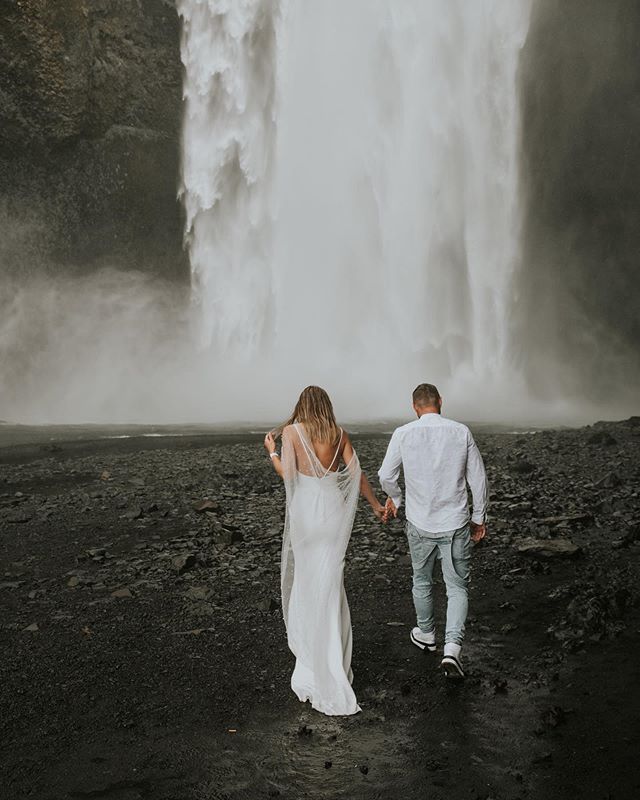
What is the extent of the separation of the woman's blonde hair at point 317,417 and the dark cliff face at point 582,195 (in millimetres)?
30983

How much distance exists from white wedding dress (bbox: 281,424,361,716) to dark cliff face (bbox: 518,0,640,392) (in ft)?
102

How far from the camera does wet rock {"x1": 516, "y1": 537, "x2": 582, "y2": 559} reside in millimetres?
7430

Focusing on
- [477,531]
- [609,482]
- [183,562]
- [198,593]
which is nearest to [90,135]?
[609,482]

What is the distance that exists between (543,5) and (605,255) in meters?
12.3

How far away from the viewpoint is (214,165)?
113 feet

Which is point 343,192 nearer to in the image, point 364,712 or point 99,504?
point 99,504

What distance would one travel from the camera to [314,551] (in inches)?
175

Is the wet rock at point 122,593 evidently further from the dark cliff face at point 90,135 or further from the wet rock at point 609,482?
the dark cliff face at point 90,135

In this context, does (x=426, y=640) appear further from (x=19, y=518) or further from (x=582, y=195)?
(x=582, y=195)

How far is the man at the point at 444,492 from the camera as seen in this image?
15.2 ft

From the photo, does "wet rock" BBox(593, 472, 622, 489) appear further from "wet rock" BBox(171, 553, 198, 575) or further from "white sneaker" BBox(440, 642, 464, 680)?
"white sneaker" BBox(440, 642, 464, 680)

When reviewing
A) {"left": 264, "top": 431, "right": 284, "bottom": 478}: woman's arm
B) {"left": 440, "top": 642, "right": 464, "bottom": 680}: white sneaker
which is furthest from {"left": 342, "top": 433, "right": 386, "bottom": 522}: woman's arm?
{"left": 440, "top": 642, "right": 464, "bottom": 680}: white sneaker

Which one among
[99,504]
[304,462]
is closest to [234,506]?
[99,504]

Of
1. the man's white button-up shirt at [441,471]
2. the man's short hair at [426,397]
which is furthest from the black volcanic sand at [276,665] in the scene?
the man's short hair at [426,397]
